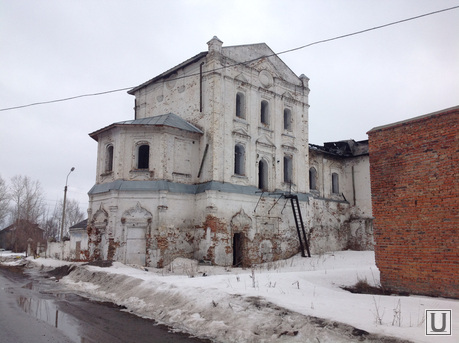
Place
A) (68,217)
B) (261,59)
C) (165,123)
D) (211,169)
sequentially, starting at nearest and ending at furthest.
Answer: (211,169)
(165,123)
(261,59)
(68,217)

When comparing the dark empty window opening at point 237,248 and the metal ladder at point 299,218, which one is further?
the metal ladder at point 299,218

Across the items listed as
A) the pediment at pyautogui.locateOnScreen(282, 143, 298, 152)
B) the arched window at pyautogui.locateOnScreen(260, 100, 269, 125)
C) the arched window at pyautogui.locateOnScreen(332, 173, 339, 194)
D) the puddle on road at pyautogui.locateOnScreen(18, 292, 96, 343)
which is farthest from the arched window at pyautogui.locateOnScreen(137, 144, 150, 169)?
the arched window at pyautogui.locateOnScreen(332, 173, 339, 194)

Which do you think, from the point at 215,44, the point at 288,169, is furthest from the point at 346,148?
the point at 215,44

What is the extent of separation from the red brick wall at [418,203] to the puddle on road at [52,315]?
23.2 ft

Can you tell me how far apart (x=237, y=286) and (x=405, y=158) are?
17.1 feet

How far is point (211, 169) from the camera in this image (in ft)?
68.4

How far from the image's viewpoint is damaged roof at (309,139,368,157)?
3077 cm

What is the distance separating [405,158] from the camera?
31.5ft

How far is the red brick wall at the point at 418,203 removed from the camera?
8562 mm

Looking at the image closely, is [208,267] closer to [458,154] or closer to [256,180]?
[256,180]

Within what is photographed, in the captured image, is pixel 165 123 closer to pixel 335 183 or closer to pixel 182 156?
pixel 182 156

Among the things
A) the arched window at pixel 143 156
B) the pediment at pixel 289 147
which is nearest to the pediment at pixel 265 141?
the pediment at pixel 289 147

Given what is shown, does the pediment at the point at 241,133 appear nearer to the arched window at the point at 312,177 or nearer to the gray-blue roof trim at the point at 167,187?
the gray-blue roof trim at the point at 167,187

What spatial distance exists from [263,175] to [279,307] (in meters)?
16.6
